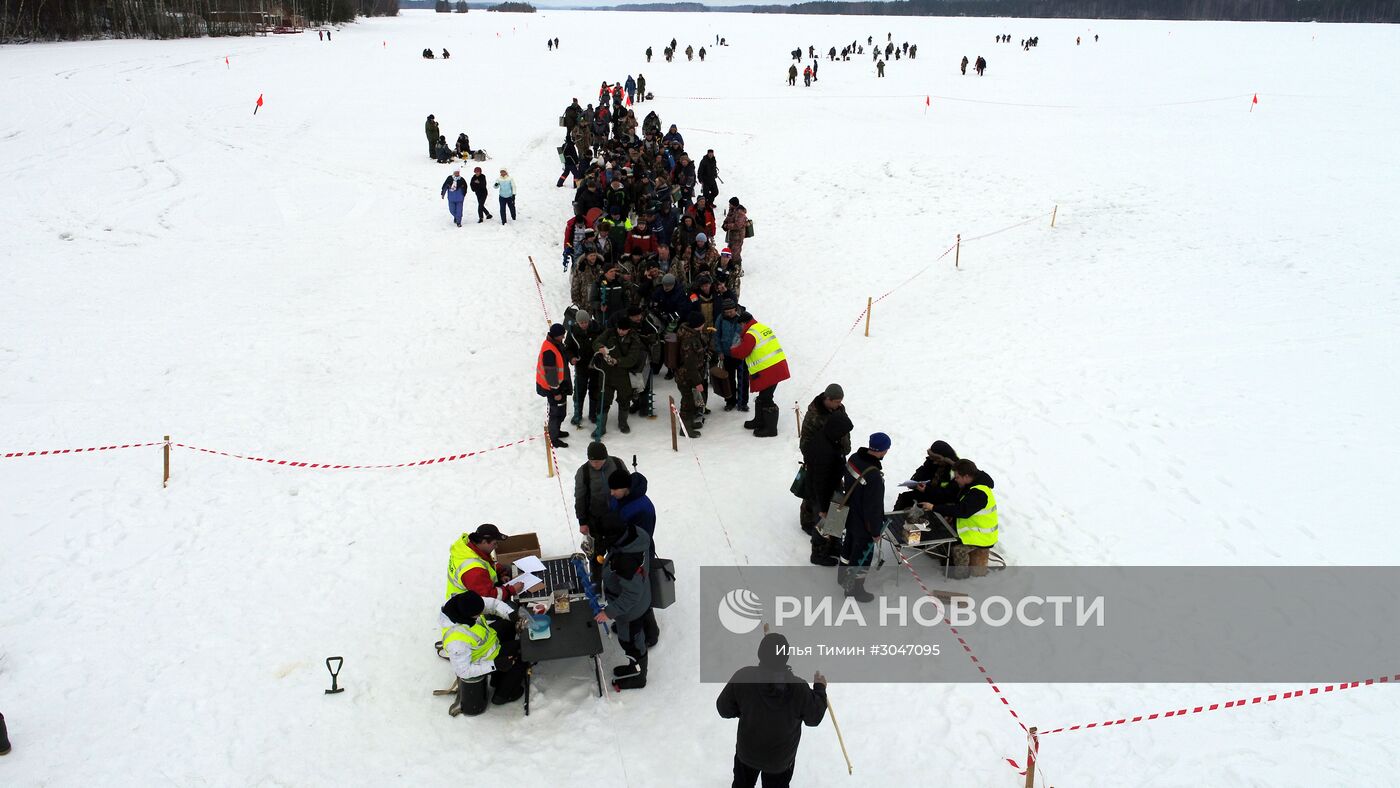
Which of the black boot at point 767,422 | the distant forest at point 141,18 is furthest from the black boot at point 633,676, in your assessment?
the distant forest at point 141,18

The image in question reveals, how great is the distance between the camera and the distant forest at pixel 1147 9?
112625 mm

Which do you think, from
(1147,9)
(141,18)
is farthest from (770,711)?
(1147,9)

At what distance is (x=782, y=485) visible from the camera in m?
9.53

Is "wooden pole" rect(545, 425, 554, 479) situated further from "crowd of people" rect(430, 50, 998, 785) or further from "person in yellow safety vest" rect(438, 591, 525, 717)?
"person in yellow safety vest" rect(438, 591, 525, 717)

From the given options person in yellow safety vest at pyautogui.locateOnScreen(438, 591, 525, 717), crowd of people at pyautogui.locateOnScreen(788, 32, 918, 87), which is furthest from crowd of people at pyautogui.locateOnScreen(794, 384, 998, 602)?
crowd of people at pyautogui.locateOnScreen(788, 32, 918, 87)

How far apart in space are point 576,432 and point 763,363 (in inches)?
109

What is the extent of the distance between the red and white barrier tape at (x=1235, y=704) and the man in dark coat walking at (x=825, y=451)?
8.45ft

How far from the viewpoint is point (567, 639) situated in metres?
6.34

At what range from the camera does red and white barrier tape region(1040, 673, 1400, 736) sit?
5996mm

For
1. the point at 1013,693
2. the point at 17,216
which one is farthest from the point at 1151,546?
the point at 17,216

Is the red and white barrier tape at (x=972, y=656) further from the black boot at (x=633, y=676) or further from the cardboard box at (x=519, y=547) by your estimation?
the cardboard box at (x=519, y=547)

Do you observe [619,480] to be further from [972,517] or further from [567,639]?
[972,517]

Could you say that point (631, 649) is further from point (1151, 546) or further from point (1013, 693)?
point (1151, 546)

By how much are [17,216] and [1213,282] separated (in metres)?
24.7
